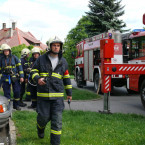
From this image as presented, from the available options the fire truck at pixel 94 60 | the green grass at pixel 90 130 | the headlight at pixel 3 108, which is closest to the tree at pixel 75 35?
the fire truck at pixel 94 60

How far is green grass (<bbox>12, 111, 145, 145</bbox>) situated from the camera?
4.40 m

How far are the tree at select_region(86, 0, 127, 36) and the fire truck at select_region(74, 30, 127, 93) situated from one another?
1485 cm

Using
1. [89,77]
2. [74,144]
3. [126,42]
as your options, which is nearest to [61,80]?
[74,144]

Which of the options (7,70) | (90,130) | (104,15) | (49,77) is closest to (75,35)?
(104,15)

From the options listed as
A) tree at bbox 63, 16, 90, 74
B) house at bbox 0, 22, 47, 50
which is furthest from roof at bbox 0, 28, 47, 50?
tree at bbox 63, 16, 90, 74

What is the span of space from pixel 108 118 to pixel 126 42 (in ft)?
19.1

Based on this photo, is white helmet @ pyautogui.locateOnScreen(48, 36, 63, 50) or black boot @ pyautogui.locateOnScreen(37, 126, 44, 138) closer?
white helmet @ pyautogui.locateOnScreen(48, 36, 63, 50)

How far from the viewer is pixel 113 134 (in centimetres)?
484

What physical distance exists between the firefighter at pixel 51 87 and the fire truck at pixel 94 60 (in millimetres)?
6313

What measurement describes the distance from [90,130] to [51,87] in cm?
151

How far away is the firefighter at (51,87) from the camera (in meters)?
4.04

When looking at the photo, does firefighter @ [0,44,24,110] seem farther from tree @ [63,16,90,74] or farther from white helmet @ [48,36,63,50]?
tree @ [63,16,90,74]

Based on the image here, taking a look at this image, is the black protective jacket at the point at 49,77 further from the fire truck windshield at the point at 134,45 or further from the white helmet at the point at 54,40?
the fire truck windshield at the point at 134,45

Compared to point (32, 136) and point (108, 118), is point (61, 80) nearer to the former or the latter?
point (32, 136)
